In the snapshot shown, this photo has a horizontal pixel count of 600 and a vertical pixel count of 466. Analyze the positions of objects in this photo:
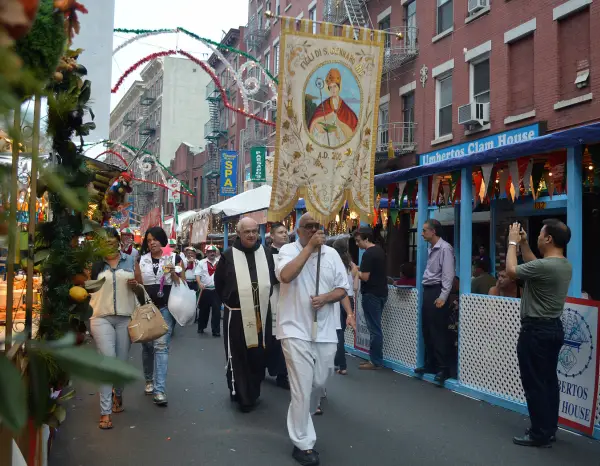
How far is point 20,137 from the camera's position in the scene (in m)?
0.71

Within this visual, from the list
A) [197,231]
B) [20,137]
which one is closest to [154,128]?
[197,231]

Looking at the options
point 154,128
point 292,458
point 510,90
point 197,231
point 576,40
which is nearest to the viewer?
point 292,458

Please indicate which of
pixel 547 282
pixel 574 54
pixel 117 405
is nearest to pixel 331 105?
pixel 547 282

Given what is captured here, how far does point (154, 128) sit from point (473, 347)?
59489mm

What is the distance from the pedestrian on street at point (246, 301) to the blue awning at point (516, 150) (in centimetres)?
275

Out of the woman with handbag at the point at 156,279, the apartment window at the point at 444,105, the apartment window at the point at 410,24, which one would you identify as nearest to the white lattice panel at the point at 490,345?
the woman with handbag at the point at 156,279

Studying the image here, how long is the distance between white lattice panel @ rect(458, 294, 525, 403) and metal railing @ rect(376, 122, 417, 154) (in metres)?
13.5

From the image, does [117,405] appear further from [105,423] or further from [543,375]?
[543,375]

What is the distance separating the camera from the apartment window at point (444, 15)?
19.8 meters

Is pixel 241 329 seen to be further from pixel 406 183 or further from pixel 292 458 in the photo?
pixel 406 183

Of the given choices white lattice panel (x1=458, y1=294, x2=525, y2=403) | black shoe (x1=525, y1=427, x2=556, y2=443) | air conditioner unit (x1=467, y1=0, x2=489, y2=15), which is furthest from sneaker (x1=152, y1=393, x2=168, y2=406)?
air conditioner unit (x1=467, y1=0, x2=489, y2=15)

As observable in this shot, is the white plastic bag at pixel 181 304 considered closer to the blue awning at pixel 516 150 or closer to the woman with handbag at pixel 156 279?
the woman with handbag at pixel 156 279

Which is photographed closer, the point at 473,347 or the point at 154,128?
the point at 473,347

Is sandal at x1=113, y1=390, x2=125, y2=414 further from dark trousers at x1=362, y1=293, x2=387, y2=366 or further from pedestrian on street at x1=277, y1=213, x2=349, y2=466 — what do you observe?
dark trousers at x1=362, y1=293, x2=387, y2=366
